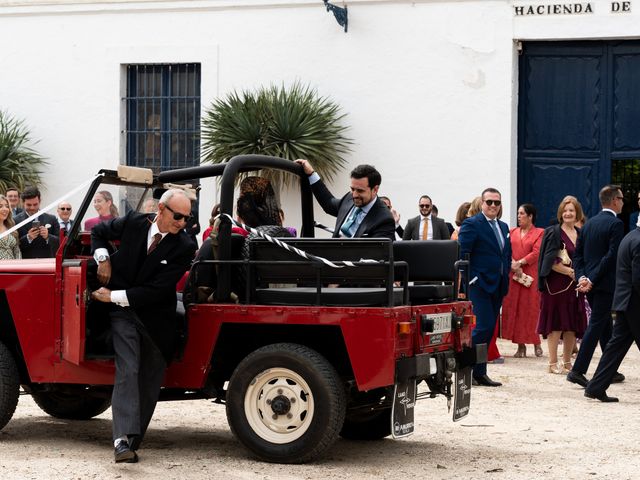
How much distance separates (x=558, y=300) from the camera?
546 inches

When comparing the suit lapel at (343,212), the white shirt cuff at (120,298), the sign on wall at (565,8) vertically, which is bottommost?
the white shirt cuff at (120,298)

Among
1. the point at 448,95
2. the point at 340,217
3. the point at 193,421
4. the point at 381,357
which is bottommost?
the point at 193,421

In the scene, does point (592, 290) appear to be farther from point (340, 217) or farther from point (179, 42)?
point (179, 42)

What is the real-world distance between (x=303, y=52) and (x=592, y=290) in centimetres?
890

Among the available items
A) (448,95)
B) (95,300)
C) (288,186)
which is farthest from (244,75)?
(95,300)

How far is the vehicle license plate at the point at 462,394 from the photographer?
8.95m

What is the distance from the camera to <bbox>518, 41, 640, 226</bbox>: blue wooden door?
19.2 m

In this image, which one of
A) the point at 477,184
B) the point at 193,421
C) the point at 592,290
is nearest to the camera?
the point at 193,421

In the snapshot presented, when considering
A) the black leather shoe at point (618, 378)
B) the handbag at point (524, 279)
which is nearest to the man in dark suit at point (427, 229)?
the handbag at point (524, 279)

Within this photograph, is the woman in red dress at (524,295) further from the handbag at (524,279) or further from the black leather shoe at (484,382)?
the black leather shoe at (484,382)

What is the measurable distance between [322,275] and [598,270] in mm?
4606

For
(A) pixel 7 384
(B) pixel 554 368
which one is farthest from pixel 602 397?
(A) pixel 7 384

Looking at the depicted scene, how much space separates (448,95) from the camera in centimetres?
1948

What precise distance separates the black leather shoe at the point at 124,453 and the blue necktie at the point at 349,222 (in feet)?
7.13
